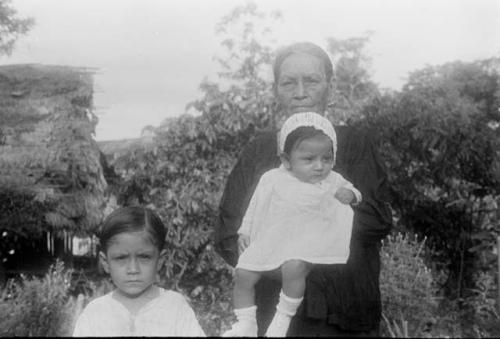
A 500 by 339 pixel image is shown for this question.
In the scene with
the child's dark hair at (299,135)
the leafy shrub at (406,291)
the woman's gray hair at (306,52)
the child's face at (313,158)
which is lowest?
the leafy shrub at (406,291)

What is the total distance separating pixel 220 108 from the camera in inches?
335

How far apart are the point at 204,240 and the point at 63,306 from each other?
175cm

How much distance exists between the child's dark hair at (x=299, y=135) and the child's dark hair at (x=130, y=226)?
24.7 inches

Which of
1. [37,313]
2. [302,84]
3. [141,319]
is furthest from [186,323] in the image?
[37,313]

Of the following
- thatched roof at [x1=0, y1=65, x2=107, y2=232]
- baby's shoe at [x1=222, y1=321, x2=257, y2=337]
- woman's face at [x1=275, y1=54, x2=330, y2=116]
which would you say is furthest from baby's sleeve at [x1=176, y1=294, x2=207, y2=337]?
thatched roof at [x1=0, y1=65, x2=107, y2=232]

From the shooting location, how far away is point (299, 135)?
2748 millimetres

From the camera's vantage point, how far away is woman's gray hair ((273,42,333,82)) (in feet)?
10.1

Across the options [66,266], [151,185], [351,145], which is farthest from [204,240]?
[66,266]

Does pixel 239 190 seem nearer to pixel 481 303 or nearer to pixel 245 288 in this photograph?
pixel 245 288

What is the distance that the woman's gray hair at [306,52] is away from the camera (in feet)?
10.1

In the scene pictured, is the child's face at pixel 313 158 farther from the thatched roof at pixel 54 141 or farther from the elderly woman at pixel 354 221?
the thatched roof at pixel 54 141

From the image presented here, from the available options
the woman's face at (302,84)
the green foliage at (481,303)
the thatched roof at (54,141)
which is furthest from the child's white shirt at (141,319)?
the thatched roof at (54,141)

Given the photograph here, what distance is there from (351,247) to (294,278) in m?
0.30

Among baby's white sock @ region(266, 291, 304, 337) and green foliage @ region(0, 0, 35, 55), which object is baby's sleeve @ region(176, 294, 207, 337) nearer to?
baby's white sock @ region(266, 291, 304, 337)
